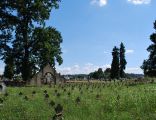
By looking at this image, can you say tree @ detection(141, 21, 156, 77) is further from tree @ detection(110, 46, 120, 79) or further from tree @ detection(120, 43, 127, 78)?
tree @ detection(120, 43, 127, 78)

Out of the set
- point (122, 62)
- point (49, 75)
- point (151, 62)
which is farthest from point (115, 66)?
point (49, 75)

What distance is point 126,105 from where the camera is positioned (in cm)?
1973

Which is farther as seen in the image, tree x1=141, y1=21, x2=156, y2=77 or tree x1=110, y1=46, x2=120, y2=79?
tree x1=110, y1=46, x2=120, y2=79

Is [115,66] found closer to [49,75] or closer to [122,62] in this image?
[122,62]

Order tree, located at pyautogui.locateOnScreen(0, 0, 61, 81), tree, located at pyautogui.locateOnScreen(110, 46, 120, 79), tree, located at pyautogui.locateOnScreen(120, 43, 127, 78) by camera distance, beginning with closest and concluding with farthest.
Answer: tree, located at pyautogui.locateOnScreen(0, 0, 61, 81), tree, located at pyautogui.locateOnScreen(110, 46, 120, 79), tree, located at pyautogui.locateOnScreen(120, 43, 127, 78)

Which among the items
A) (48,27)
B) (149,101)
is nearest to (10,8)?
(48,27)

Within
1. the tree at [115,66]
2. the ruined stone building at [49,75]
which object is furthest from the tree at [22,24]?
the tree at [115,66]

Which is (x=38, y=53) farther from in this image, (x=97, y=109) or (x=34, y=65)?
(x=97, y=109)

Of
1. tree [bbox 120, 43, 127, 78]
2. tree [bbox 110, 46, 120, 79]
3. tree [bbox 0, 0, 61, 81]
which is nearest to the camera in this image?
tree [bbox 0, 0, 61, 81]

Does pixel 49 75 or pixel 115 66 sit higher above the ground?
pixel 115 66

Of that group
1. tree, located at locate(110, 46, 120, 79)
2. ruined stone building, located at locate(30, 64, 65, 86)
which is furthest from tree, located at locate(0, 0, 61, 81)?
tree, located at locate(110, 46, 120, 79)

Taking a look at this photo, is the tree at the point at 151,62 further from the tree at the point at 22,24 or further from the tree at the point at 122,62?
the tree at the point at 122,62

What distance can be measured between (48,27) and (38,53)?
3932 millimetres

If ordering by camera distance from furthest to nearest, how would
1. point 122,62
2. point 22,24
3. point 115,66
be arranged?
1. point 122,62
2. point 115,66
3. point 22,24
